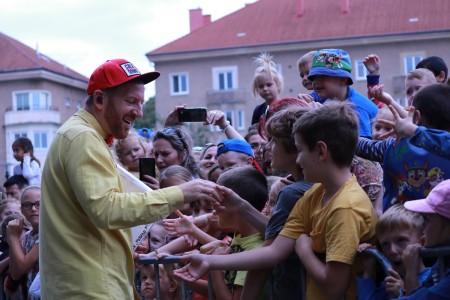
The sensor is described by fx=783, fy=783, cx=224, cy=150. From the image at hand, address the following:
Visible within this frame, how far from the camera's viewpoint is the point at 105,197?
12.8 feet

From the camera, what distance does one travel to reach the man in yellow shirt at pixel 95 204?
12.9 feet

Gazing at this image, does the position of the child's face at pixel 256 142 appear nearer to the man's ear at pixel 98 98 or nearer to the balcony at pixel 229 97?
the man's ear at pixel 98 98

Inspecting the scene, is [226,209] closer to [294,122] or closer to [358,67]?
[294,122]

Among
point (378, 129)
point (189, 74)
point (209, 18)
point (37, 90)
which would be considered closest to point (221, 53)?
point (189, 74)

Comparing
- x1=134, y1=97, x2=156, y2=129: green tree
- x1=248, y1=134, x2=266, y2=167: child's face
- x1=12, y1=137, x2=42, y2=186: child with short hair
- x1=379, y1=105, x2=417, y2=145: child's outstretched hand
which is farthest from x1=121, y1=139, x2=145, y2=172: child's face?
x1=134, y1=97, x2=156, y2=129: green tree

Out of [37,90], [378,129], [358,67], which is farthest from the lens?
[37,90]

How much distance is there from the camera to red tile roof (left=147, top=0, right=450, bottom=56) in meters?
42.9

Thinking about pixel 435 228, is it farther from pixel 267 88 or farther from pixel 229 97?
pixel 229 97

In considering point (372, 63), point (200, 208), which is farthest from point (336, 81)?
point (200, 208)

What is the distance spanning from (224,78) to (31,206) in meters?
A: 39.7

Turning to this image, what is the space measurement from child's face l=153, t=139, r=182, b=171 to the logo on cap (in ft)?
9.69

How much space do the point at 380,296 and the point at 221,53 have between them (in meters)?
43.0

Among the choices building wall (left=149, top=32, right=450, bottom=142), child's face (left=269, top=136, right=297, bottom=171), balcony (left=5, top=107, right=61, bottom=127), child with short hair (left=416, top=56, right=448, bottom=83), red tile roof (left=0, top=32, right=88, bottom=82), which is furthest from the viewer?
balcony (left=5, top=107, right=61, bottom=127)

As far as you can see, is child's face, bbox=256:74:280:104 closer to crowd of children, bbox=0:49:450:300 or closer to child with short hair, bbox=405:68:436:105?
child with short hair, bbox=405:68:436:105
